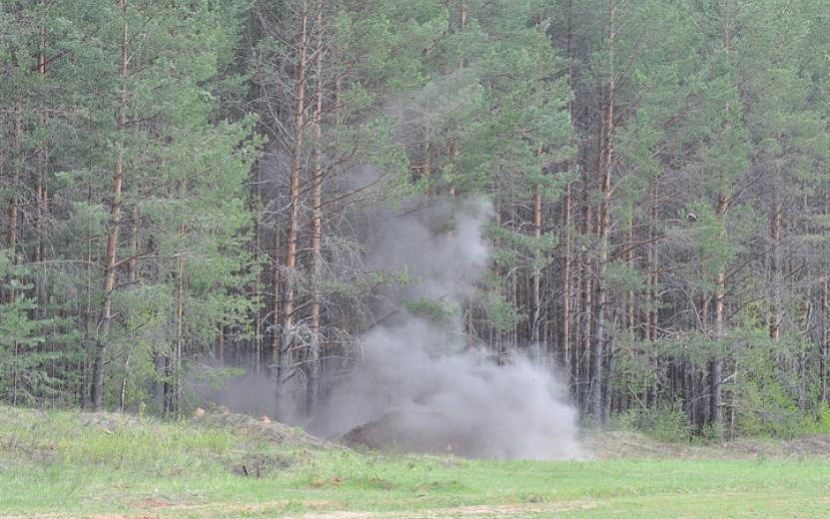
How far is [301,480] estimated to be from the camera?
59.9 feet

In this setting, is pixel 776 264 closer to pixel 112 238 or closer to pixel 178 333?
pixel 178 333

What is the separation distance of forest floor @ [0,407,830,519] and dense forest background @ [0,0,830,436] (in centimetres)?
432

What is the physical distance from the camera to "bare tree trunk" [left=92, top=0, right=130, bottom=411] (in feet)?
82.3

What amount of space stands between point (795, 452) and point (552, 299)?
9.63m

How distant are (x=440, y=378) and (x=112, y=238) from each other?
31.4ft

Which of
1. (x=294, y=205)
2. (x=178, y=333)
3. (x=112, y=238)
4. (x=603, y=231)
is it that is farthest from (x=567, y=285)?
(x=112, y=238)

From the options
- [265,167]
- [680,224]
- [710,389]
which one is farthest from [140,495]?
[710,389]

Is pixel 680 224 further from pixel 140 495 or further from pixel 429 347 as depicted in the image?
pixel 140 495

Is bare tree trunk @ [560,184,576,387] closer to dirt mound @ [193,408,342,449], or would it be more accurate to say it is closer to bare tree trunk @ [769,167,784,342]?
bare tree trunk @ [769,167,784,342]

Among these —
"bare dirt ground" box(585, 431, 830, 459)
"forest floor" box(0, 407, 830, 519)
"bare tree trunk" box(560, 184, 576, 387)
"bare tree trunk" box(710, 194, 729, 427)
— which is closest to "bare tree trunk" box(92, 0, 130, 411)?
"forest floor" box(0, 407, 830, 519)

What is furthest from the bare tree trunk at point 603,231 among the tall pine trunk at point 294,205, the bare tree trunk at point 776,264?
the tall pine trunk at point 294,205

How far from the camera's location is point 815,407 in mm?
41188

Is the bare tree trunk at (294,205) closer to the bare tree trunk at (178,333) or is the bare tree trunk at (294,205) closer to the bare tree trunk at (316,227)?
the bare tree trunk at (316,227)

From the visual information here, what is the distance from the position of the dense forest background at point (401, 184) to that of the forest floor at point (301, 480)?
14.2 feet
